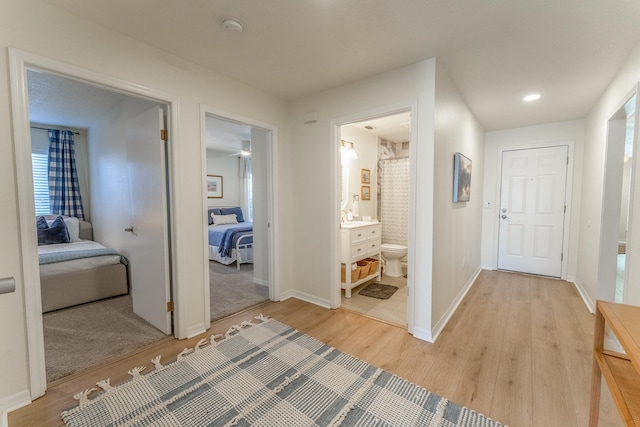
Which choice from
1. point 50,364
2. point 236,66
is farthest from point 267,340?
point 236,66

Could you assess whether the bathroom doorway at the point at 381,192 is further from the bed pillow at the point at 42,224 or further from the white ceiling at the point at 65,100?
the bed pillow at the point at 42,224

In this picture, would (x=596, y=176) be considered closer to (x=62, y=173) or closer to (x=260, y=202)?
(x=260, y=202)

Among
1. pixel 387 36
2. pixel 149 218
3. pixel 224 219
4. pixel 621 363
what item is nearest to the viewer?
pixel 621 363

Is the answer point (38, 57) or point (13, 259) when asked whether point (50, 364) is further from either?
point (38, 57)

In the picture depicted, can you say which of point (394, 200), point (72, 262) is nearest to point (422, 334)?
point (394, 200)

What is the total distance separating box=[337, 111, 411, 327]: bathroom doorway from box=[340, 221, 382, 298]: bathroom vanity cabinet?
0.44 ft

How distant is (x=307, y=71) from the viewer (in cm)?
248

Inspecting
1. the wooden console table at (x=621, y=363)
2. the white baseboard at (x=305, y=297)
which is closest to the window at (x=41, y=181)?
the white baseboard at (x=305, y=297)

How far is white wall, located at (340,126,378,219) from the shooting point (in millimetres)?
4164

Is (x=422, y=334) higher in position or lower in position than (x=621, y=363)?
lower

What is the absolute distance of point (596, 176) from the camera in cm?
300

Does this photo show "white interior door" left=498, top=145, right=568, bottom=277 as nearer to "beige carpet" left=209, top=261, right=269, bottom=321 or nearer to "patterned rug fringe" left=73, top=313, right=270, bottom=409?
"beige carpet" left=209, top=261, right=269, bottom=321

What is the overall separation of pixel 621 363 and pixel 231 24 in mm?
2686

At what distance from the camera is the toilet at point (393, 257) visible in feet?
13.5
